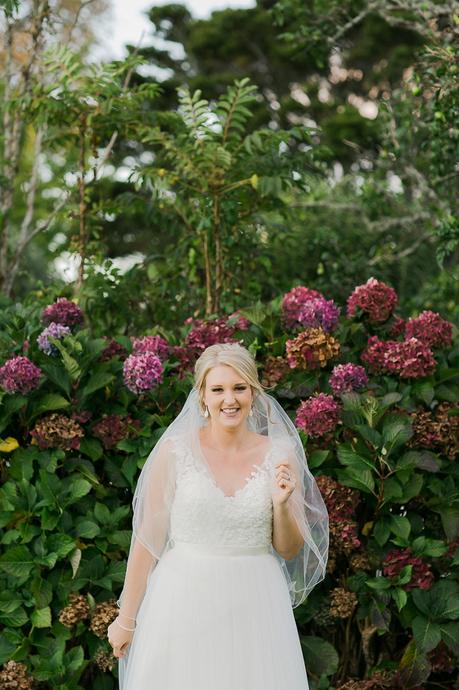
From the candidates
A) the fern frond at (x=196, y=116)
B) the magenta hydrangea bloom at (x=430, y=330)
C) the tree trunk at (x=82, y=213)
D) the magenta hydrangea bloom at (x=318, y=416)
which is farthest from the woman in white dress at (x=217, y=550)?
the tree trunk at (x=82, y=213)

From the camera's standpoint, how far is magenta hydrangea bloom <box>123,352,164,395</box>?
3.85 metres

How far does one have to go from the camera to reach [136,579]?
3.15 m

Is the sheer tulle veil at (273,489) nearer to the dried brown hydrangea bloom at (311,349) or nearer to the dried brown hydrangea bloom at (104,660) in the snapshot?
the dried brown hydrangea bloom at (311,349)

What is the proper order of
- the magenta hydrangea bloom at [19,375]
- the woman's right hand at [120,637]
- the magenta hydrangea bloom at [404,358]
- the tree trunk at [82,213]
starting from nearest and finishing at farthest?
1. the woman's right hand at [120,637]
2. the magenta hydrangea bloom at [19,375]
3. the magenta hydrangea bloom at [404,358]
4. the tree trunk at [82,213]

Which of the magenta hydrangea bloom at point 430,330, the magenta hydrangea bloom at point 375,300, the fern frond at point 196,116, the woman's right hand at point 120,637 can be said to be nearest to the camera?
the woman's right hand at point 120,637

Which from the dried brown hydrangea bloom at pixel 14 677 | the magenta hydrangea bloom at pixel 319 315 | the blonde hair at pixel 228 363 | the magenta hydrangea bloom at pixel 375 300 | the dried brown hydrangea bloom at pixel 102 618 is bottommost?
the dried brown hydrangea bloom at pixel 14 677

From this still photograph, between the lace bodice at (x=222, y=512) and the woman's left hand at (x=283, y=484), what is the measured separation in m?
→ 0.09

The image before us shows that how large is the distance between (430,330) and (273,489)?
1.40 meters

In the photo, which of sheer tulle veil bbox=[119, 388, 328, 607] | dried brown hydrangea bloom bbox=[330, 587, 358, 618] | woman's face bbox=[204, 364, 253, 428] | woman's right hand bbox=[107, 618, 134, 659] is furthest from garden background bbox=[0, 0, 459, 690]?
woman's face bbox=[204, 364, 253, 428]

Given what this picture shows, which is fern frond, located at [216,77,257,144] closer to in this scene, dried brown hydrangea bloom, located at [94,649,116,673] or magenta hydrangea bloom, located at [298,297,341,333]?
magenta hydrangea bloom, located at [298,297,341,333]

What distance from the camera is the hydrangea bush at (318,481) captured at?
3.75 metres

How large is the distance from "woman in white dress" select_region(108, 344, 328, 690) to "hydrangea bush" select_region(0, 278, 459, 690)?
0.63 metres

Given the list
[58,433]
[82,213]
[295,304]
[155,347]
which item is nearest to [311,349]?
[295,304]

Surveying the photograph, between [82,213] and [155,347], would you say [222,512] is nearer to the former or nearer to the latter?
[155,347]
